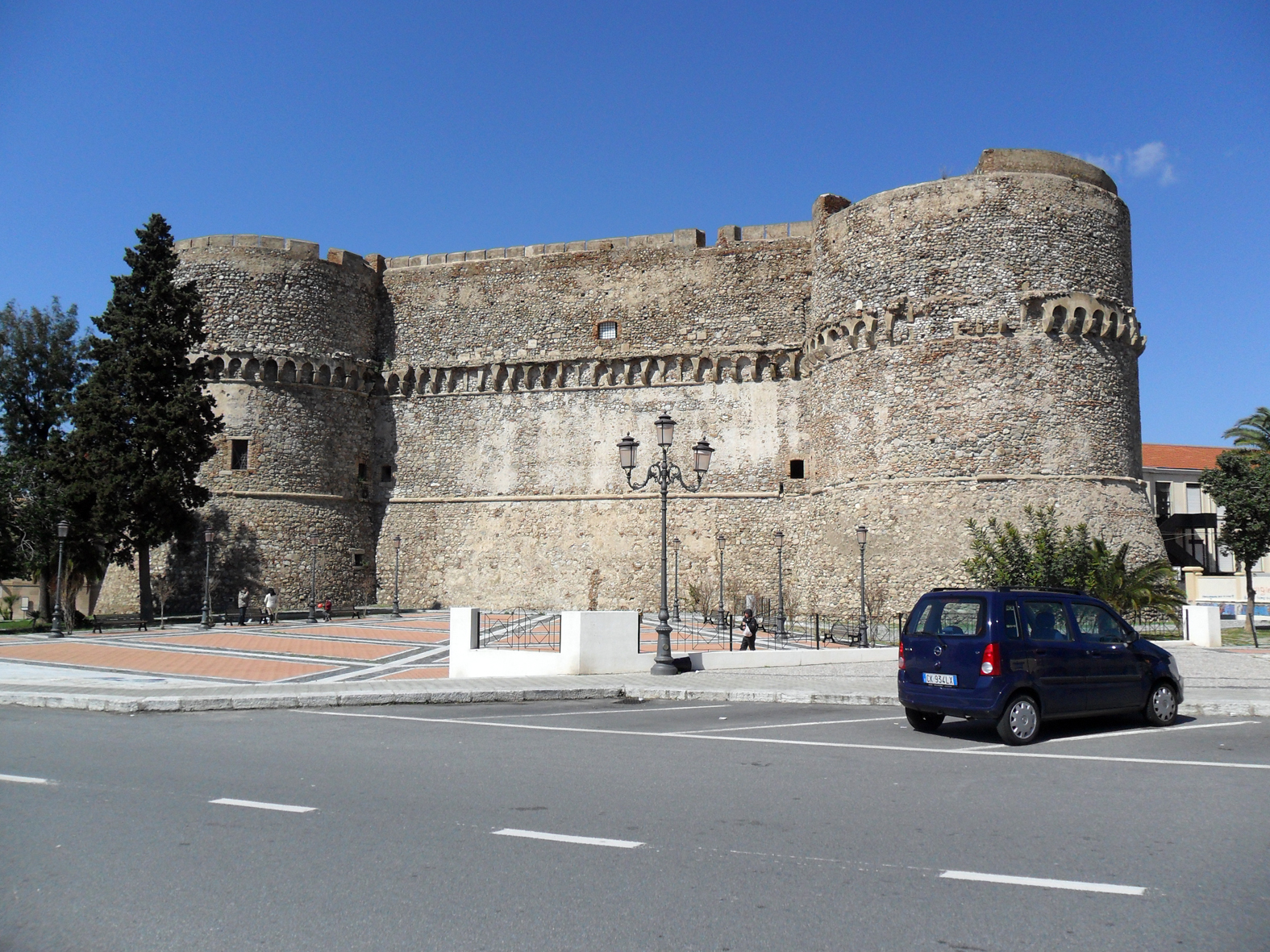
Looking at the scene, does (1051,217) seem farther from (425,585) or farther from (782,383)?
(425,585)

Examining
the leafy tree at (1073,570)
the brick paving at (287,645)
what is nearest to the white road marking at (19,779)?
the brick paving at (287,645)

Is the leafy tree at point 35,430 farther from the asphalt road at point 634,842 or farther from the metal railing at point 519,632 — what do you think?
the asphalt road at point 634,842

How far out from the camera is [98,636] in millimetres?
22688

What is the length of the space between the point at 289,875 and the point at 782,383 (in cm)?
2628

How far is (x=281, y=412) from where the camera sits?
3161 cm

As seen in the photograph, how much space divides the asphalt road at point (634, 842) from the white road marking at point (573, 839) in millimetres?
31

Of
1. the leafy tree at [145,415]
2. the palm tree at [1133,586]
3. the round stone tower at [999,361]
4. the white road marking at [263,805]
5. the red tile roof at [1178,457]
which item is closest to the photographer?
the white road marking at [263,805]

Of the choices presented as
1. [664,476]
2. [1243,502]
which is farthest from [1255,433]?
[664,476]

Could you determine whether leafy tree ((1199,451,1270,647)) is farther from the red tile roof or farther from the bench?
the bench

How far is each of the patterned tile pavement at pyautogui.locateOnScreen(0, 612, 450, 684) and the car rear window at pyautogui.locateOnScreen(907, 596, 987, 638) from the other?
7.97m

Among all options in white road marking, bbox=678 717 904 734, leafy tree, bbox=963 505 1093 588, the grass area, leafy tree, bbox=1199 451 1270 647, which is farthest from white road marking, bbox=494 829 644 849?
leafy tree, bbox=1199 451 1270 647

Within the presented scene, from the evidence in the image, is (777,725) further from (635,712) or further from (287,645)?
(287,645)

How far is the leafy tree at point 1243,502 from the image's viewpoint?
25422 mm

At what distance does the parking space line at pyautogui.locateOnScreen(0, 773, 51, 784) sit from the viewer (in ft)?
22.1
